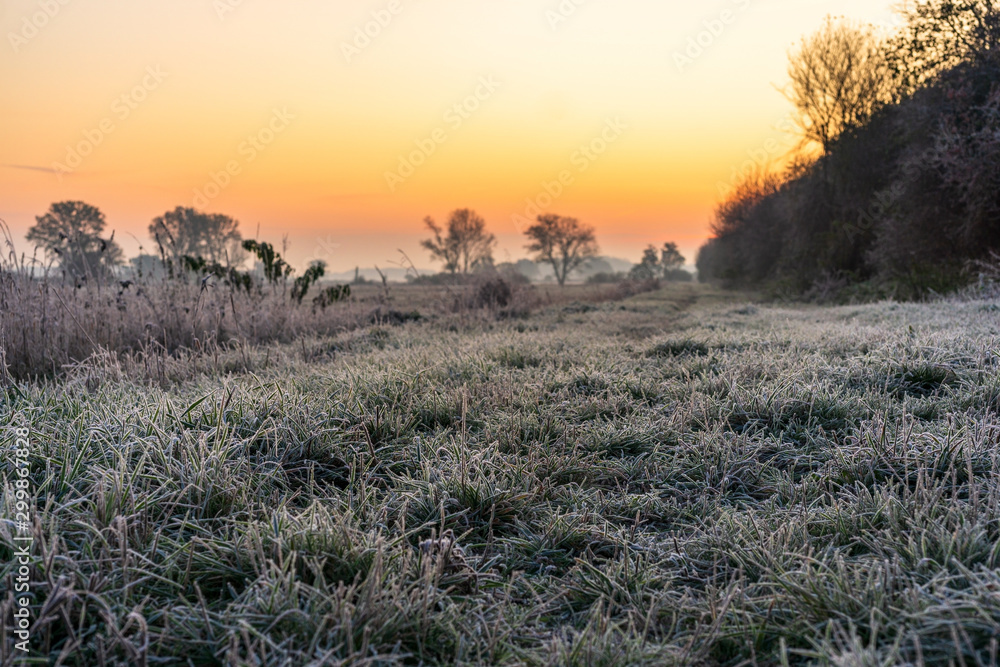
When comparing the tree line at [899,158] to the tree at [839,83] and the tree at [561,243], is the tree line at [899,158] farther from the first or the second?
the tree at [561,243]

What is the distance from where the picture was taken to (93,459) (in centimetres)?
215

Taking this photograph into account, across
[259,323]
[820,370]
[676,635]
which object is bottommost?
[676,635]

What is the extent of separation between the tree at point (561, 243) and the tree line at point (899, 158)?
130 ft

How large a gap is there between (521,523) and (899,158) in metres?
17.7

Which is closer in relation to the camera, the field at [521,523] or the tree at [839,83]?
the field at [521,523]

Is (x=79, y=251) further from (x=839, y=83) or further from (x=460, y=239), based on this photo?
(x=460, y=239)

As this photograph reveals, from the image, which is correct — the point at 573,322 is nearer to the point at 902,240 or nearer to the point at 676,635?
the point at 676,635

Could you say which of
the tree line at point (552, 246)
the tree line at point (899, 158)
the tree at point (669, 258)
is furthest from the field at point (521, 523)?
the tree at point (669, 258)

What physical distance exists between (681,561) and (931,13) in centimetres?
1825

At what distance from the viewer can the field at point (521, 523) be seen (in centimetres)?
141

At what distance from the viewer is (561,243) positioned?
65.6 m

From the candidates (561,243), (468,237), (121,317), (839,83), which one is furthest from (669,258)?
(121,317)

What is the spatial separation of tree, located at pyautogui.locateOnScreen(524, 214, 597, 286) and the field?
202ft

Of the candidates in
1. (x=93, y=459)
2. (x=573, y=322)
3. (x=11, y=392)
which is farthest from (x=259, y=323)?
(x=93, y=459)
